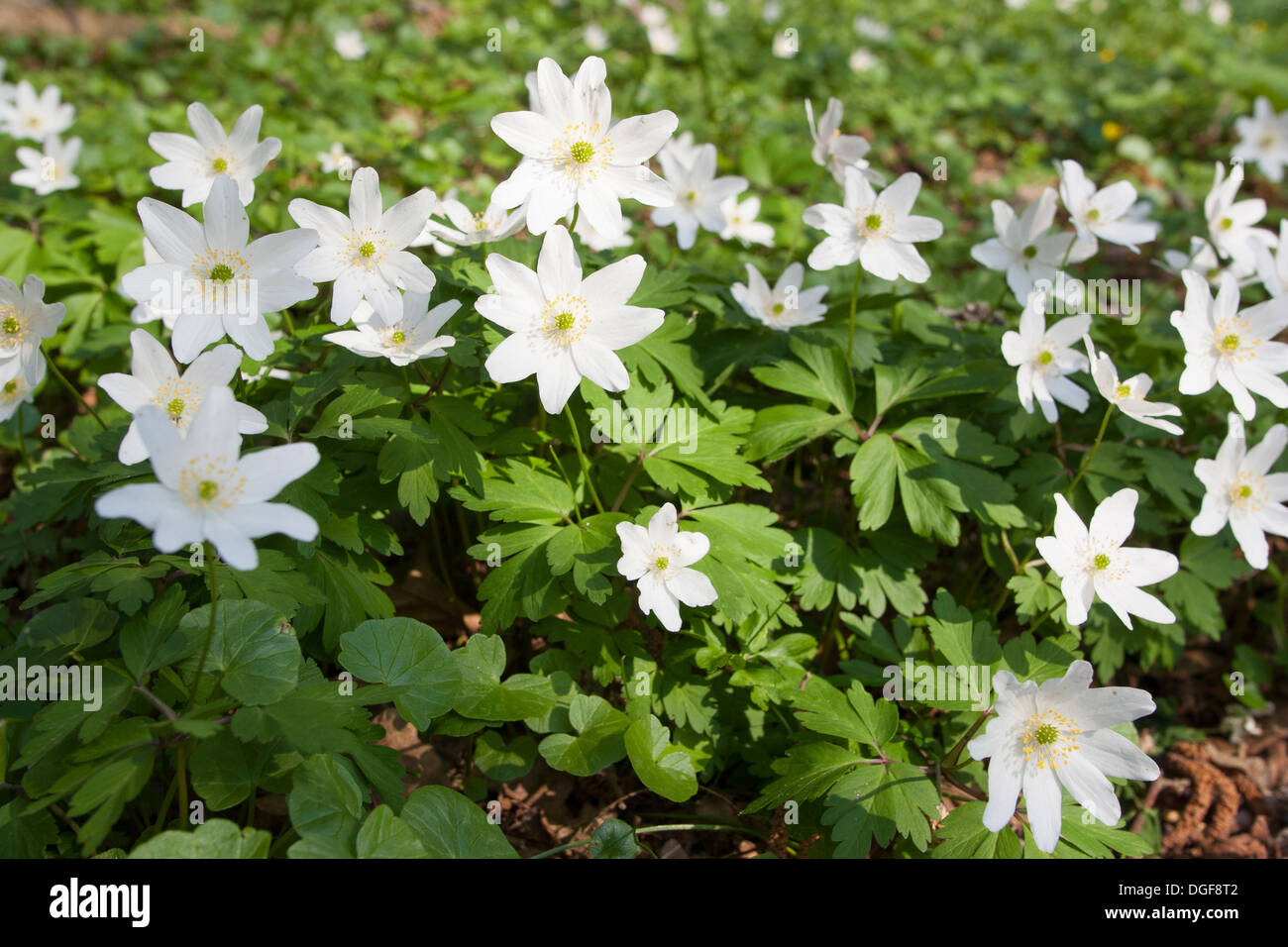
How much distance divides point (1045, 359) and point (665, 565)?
1.62 meters

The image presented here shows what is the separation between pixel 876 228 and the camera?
10.3 feet

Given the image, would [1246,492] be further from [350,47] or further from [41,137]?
[350,47]

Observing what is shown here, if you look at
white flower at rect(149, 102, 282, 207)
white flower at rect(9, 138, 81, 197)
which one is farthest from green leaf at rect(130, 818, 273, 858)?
white flower at rect(9, 138, 81, 197)

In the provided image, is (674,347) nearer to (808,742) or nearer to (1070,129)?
(808,742)

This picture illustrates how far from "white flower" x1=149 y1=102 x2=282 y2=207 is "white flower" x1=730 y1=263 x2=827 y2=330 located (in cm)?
181

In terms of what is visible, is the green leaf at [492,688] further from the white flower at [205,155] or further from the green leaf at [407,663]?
the white flower at [205,155]

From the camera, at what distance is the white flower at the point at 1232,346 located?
2.96 m

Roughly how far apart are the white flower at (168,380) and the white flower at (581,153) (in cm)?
94

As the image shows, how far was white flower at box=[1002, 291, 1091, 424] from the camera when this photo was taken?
303 centimetres

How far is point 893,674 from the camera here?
9.59 ft

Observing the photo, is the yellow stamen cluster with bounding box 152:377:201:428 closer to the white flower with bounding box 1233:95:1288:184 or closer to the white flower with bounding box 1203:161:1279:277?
the white flower with bounding box 1203:161:1279:277

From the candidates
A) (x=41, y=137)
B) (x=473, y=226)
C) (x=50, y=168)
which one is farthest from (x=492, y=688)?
(x=41, y=137)
